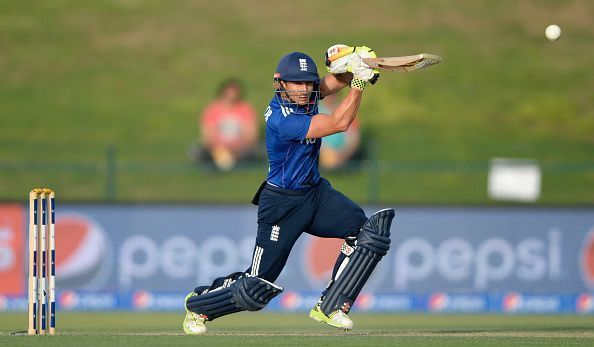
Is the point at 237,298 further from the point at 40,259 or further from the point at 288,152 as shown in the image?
the point at 40,259

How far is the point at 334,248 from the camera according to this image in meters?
13.7

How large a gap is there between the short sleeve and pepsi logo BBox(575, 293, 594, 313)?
7.11 metres

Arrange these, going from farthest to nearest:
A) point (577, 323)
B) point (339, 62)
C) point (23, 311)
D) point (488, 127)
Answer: point (488, 127), point (23, 311), point (577, 323), point (339, 62)

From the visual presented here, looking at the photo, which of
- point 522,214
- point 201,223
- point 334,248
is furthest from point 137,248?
point 522,214

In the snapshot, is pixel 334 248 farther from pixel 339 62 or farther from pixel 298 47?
pixel 298 47

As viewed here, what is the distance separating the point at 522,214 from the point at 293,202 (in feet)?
21.4

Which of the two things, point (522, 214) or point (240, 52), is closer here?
point (522, 214)

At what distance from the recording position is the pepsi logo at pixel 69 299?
1370 cm

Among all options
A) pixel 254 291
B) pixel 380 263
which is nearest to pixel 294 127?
pixel 254 291

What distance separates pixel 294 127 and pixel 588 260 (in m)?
7.14

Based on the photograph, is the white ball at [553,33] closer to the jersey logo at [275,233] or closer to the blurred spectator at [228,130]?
the jersey logo at [275,233]

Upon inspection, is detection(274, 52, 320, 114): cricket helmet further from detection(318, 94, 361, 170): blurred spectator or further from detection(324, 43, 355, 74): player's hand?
detection(318, 94, 361, 170): blurred spectator

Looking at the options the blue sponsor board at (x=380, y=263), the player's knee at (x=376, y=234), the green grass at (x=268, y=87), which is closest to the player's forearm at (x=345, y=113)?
the player's knee at (x=376, y=234)

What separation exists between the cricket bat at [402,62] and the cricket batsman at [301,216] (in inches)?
8.0
